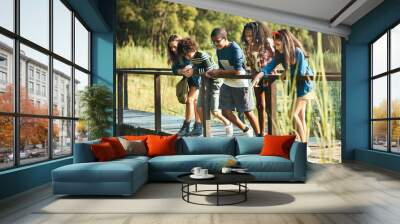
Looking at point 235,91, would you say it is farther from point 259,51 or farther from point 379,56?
point 379,56

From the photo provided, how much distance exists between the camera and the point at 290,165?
5875 mm

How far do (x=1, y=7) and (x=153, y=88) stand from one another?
444 centimetres

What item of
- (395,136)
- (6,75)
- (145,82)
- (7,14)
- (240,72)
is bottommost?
(395,136)

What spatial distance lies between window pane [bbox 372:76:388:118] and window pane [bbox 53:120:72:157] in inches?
258

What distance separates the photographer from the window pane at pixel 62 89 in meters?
6.45

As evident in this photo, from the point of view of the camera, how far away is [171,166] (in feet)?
19.3

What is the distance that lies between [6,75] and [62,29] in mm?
2267

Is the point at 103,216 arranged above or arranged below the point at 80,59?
below

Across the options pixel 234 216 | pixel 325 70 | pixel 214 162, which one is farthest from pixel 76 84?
pixel 325 70

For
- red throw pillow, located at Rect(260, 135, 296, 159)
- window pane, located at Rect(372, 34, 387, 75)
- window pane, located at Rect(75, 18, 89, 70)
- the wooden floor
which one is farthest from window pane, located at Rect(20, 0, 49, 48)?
window pane, located at Rect(372, 34, 387, 75)

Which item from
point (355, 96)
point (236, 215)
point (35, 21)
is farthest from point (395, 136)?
point (35, 21)

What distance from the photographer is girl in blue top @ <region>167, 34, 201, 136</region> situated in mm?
8828

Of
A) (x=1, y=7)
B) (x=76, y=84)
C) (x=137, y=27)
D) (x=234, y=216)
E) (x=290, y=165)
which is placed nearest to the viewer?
(x=234, y=216)

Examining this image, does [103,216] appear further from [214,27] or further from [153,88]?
[214,27]
